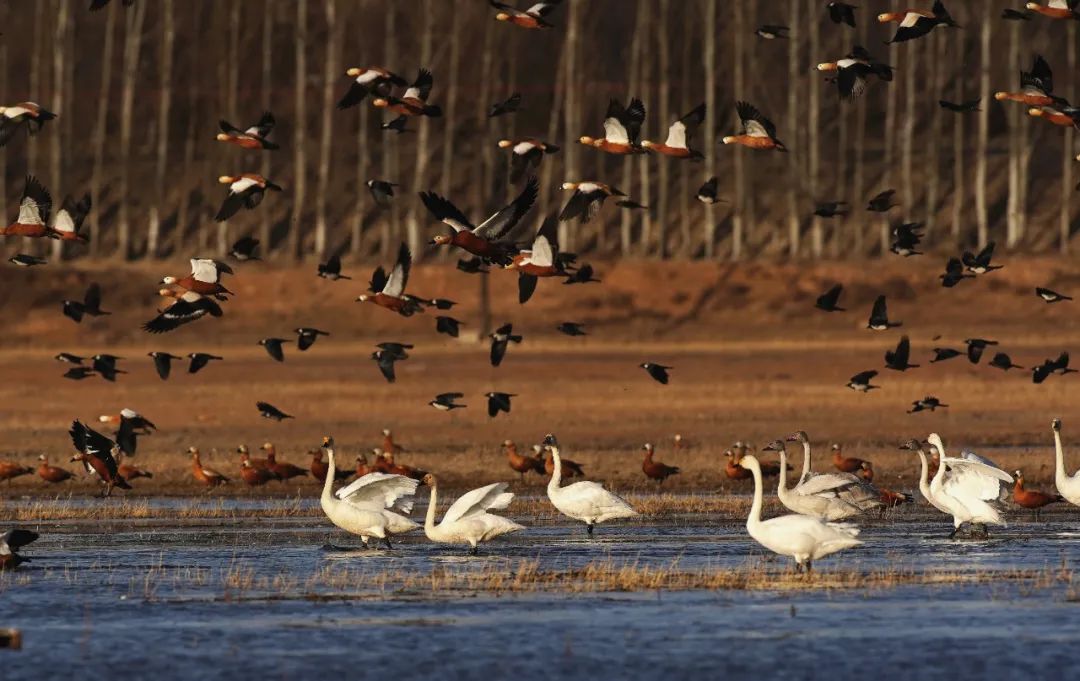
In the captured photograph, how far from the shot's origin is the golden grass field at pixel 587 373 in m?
39.4

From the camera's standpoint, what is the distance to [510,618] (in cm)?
1886

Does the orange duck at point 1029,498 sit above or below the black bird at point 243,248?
below

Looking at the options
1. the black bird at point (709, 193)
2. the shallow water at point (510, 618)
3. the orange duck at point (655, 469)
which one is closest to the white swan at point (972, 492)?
the shallow water at point (510, 618)

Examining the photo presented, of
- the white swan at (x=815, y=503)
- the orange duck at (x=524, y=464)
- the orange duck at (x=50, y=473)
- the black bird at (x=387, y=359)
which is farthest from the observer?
the orange duck at (x=50, y=473)

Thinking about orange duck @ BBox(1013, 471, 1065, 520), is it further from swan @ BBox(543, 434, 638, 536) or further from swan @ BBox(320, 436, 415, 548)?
swan @ BBox(320, 436, 415, 548)

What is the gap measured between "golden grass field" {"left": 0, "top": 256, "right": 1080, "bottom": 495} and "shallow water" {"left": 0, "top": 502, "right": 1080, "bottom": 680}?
9337 mm

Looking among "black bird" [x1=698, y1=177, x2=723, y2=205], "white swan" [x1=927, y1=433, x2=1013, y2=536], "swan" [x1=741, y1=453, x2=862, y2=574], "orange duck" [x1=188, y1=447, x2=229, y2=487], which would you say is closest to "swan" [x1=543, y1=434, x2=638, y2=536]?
"white swan" [x1=927, y1=433, x2=1013, y2=536]

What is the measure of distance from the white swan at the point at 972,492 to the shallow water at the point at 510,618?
0.34 meters

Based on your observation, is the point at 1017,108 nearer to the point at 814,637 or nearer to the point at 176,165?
the point at 176,165

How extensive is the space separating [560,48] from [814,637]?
268ft

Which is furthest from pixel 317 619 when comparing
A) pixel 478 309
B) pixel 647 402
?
pixel 478 309

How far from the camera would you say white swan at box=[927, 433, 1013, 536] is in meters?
24.6

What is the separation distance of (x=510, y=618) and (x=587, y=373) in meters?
33.7

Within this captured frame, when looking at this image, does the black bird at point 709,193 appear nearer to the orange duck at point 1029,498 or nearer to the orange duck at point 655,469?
the orange duck at point 1029,498
